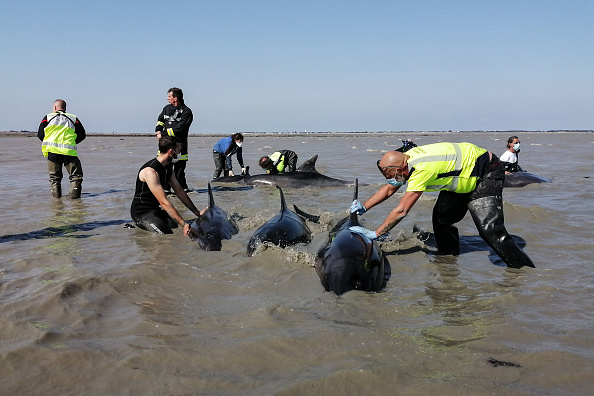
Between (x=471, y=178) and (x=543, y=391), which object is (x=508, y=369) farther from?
(x=471, y=178)

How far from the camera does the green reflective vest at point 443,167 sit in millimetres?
5809

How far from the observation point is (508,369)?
11.4 feet

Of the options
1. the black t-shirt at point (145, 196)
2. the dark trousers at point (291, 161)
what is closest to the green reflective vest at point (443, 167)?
the black t-shirt at point (145, 196)

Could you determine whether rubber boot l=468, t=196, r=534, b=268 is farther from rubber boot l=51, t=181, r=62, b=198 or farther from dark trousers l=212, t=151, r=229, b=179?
dark trousers l=212, t=151, r=229, b=179

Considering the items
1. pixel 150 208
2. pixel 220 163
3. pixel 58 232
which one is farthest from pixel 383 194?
pixel 220 163

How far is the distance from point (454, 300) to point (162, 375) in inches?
118

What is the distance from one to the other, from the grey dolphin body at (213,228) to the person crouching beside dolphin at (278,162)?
7.28 meters

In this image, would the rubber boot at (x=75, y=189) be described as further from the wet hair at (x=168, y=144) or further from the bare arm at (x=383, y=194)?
the bare arm at (x=383, y=194)

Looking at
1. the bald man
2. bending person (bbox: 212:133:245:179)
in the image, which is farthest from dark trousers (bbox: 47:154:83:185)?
bending person (bbox: 212:133:245:179)

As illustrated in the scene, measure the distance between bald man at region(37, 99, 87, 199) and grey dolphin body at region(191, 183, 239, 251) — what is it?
4397 millimetres

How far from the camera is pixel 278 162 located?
16.2m

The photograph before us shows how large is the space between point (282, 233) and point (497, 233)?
2.84 metres

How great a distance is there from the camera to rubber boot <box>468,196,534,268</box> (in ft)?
19.9

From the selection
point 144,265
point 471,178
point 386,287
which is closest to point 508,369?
point 386,287
